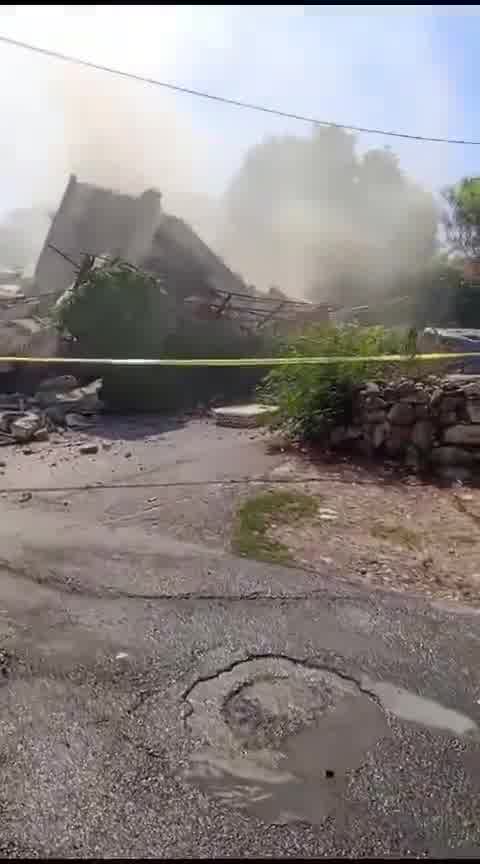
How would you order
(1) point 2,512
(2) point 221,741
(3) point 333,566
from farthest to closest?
1. (1) point 2,512
2. (3) point 333,566
3. (2) point 221,741

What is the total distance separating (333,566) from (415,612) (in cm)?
73

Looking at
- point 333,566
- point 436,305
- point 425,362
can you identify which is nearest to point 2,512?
point 333,566

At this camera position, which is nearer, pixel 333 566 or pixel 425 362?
pixel 333 566

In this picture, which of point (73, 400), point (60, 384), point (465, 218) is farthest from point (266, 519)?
point (465, 218)

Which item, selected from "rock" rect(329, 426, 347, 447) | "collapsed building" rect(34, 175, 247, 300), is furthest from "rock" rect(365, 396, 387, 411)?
"collapsed building" rect(34, 175, 247, 300)

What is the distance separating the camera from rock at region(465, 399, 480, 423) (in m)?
6.39

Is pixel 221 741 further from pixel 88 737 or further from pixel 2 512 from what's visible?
pixel 2 512

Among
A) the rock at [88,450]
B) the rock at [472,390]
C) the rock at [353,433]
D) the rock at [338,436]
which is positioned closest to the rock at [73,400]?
the rock at [88,450]

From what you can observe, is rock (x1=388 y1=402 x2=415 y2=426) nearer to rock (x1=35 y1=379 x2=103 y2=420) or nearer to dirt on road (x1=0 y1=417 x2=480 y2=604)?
dirt on road (x1=0 y1=417 x2=480 y2=604)

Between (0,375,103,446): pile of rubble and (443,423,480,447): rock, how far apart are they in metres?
5.09

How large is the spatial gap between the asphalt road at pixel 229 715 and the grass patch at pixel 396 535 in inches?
36.3

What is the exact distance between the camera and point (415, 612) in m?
3.75

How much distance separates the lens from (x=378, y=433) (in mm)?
6875

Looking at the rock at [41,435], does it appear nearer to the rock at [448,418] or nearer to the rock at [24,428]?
the rock at [24,428]
